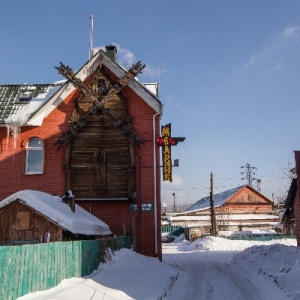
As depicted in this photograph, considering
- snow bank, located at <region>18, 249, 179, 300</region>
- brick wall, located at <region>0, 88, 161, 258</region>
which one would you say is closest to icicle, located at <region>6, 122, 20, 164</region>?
brick wall, located at <region>0, 88, 161, 258</region>

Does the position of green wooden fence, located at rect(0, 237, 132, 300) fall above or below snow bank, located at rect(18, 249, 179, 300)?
above

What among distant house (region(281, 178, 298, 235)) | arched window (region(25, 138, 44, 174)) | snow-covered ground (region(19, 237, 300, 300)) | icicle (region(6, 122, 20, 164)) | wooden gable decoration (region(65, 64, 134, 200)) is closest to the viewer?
snow-covered ground (region(19, 237, 300, 300))

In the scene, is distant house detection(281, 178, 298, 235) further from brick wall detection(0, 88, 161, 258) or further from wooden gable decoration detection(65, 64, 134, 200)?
wooden gable decoration detection(65, 64, 134, 200)

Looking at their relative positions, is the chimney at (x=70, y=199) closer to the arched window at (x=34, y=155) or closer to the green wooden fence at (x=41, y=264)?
the arched window at (x=34, y=155)

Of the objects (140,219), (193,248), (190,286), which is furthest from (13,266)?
(193,248)

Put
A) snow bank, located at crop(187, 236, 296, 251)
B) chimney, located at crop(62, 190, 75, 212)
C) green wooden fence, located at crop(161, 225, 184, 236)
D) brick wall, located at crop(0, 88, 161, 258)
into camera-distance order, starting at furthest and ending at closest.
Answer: green wooden fence, located at crop(161, 225, 184, 236), snow bank, located at crop(187, 236, 296, 251), brick wall, located at crop(0, 88, 161, 258), chimney, located at crop(62, 190, 75, 212)

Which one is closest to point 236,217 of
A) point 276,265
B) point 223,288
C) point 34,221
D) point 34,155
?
point 34,155

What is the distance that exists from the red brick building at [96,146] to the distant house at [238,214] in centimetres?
3387

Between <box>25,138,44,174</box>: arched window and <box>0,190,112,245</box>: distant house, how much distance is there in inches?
208

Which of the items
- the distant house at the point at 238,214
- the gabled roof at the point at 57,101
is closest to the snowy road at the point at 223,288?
the gabled roof at the point at 57,101

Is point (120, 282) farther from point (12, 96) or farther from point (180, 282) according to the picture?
point (12, 96)

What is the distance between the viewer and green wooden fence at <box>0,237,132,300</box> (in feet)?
→ 24.8

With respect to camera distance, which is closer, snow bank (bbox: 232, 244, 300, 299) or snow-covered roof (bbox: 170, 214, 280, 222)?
snow bank (bbox: 232, 244, 300, 299)

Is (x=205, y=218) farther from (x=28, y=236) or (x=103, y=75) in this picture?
(x=28, y=236)
